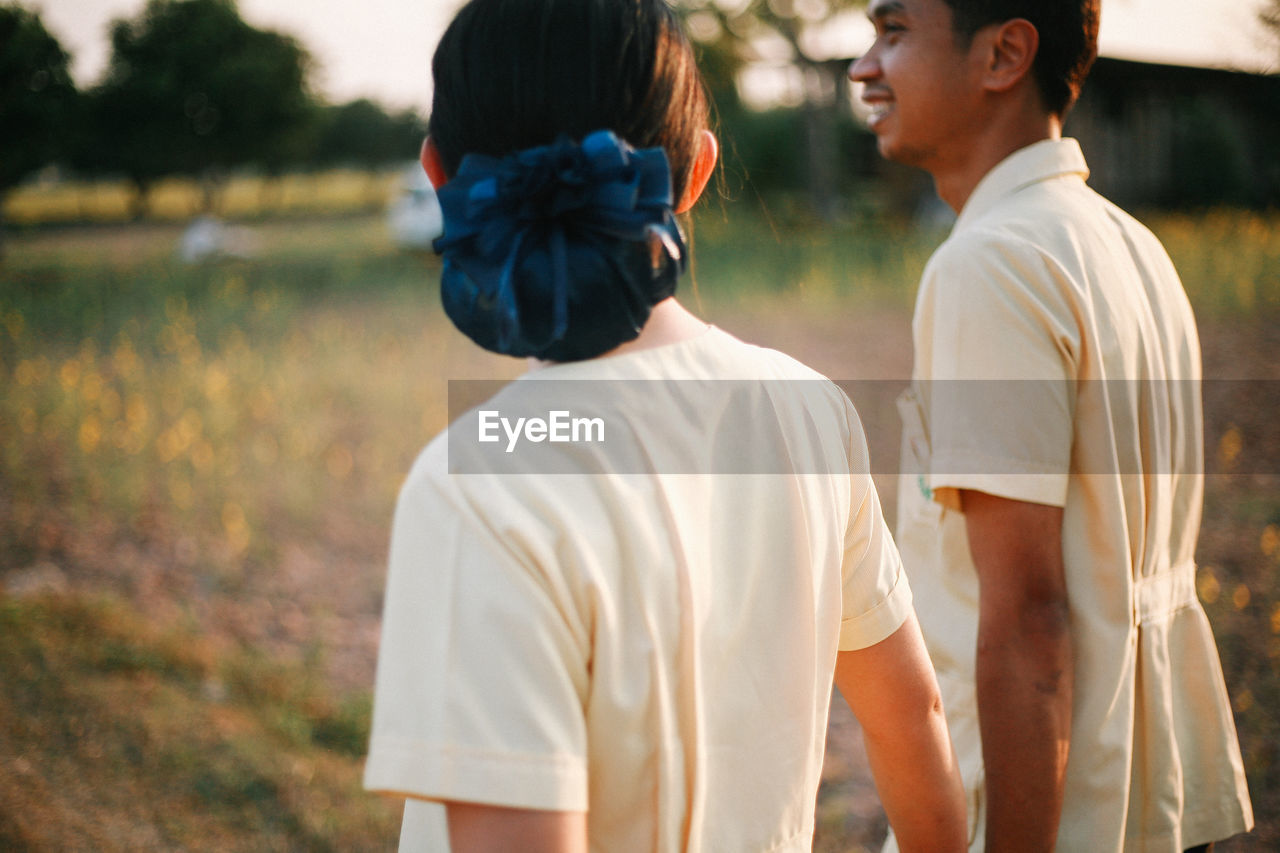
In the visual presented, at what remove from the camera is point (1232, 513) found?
4535mm

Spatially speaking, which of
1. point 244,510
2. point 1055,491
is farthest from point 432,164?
point 244,510

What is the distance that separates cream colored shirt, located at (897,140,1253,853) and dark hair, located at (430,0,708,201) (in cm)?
65

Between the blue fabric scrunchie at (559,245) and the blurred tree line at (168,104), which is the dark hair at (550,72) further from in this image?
the blurred tree line at (168,104)

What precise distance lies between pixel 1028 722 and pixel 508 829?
840 mm

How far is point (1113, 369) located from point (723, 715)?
0.80m

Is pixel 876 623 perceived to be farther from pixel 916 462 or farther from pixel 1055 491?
pixel 916 462

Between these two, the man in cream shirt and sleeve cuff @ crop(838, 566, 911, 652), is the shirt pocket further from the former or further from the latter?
sleeve cuff @ crop(838, 566, 911, 652)

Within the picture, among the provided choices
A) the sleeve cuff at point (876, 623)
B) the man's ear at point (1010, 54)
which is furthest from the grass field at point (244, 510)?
the sleeve cuff at point (876, 623)

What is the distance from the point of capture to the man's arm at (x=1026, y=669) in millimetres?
1233

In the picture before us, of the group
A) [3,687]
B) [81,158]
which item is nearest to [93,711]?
[3,687]

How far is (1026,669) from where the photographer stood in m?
1.24

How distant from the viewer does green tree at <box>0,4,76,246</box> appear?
5223 millimetres

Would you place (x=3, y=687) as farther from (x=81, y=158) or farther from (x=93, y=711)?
(x=81, y=158)

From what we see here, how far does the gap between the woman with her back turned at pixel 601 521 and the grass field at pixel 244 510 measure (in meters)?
0.71
